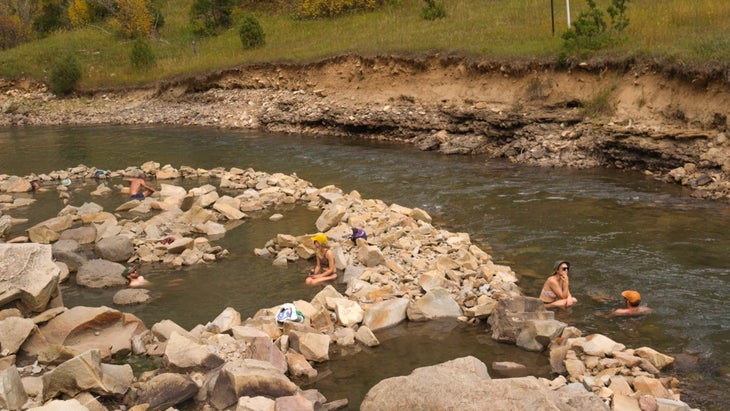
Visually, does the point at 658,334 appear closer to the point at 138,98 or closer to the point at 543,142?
the point at 543,142

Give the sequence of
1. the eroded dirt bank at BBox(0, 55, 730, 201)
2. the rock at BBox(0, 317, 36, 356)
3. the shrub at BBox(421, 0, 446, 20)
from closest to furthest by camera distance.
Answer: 1. the rock at BBox(0, 317, 36, 356)
2. the eroded dirt bank at BBox(0, 55, 730, 201)
3. the shrub at BBox(421, 0, 446, 20)

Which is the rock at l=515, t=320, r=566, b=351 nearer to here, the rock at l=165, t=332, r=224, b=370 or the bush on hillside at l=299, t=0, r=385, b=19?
the rock at l=165, t=332, r=224, b=370

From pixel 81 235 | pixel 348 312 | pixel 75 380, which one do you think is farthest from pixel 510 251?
pixel 81 235

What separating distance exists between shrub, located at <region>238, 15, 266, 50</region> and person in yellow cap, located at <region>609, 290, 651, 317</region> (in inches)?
1355

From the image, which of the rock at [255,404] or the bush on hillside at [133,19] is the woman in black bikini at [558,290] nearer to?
the rock at [255,404]

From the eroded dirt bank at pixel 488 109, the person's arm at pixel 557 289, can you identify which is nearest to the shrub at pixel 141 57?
the eroded dirt bank at pixel 488 109

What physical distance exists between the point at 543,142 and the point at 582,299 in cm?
1201

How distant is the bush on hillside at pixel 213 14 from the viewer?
167ft

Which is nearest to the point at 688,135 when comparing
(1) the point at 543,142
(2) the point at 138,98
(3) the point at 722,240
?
(1) the point at 543,142

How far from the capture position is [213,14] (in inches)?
2031

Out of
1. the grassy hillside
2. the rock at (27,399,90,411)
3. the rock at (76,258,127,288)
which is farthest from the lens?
the grassy hillside

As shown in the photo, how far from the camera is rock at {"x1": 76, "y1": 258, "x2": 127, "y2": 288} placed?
13156 mm

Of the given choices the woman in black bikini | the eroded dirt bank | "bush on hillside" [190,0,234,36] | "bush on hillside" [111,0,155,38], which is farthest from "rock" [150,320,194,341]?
"bush on hillside" [111,0,155,38]

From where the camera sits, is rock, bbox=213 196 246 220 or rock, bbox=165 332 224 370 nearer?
rock, bbox=165 332 224 370
